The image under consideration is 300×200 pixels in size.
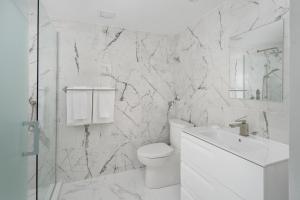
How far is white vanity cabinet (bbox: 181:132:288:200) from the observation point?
1.00 meters

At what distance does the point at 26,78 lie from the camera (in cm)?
114

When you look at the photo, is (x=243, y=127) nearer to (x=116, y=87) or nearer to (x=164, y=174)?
(x=164, y=174)

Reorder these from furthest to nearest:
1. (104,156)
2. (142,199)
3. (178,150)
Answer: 1. (104,156)
2. (178,150)
3. (142,199)

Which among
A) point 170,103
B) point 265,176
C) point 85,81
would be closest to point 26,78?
point 85,81

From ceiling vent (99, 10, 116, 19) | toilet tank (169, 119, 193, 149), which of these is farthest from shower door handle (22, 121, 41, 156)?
toilet tank (169, 119, 193, 149)

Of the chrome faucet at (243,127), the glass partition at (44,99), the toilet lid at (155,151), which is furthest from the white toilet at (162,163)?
the glass partition at (44,99)

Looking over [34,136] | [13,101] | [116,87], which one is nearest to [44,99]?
[34,136]

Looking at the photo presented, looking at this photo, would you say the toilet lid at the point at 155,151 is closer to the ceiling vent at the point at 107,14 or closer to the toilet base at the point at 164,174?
the toilet base at the point at 164,174

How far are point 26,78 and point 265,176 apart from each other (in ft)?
5.03

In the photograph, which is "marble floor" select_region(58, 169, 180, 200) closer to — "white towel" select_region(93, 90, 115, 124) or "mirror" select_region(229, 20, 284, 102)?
"white towel" select_region(93, 90, 115, 124)

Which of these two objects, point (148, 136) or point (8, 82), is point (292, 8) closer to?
point (8, 82)

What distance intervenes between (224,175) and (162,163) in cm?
101

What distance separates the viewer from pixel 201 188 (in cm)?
147

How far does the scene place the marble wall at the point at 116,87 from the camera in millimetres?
2303
